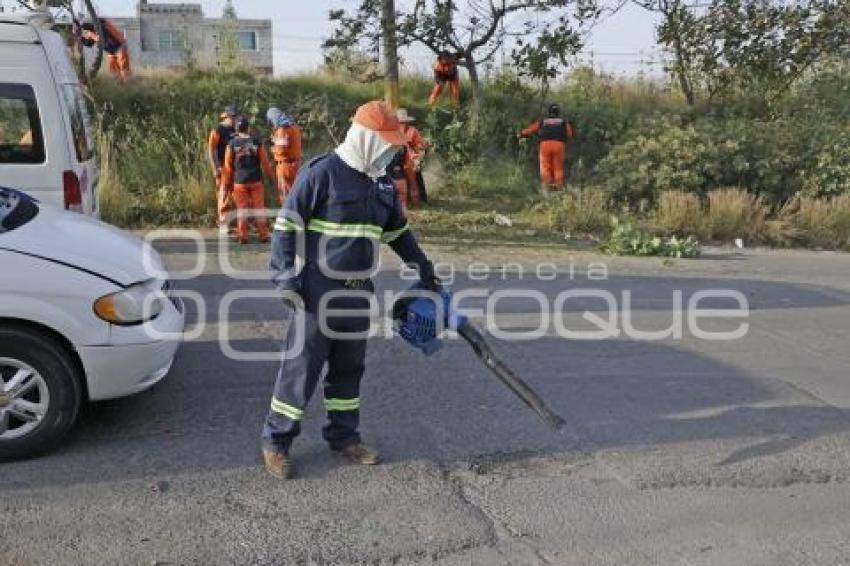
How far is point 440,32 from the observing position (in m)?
16.3

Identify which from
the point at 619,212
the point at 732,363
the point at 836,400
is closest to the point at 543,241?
the point at 619,212

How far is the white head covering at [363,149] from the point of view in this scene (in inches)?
170

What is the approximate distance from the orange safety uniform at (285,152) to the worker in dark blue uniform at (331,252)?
25.2ft

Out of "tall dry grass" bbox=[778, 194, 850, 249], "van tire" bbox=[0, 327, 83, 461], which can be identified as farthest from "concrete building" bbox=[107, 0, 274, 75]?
"van tire" bbox=[0, 327, 83, 461]

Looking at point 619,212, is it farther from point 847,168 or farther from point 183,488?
point 183,488

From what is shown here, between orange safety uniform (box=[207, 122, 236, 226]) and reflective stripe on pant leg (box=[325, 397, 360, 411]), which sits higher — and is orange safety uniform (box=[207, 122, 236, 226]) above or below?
above

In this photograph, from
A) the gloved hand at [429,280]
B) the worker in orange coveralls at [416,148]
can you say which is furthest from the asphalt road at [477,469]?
the worker in orange coveralls at [416,148]

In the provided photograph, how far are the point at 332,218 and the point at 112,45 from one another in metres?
13.5

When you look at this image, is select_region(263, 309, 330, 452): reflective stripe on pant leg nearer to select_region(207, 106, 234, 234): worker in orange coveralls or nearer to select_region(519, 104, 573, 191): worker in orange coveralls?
select_region(207, 106, 234, 234): worker in orange coveralls

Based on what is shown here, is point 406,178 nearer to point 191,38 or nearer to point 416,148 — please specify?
point 416,148

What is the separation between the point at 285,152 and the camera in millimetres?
12094

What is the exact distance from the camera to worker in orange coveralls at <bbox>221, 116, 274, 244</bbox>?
1124 cm

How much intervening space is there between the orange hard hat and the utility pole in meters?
11.7

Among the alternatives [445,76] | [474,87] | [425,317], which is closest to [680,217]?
[474,87]
